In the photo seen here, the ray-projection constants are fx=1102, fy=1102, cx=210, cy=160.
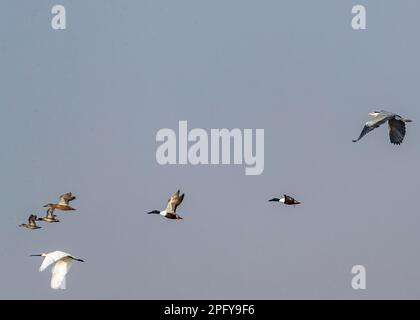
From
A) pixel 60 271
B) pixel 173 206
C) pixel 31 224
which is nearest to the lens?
pixel 60 271

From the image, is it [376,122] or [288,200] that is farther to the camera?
[288,200]

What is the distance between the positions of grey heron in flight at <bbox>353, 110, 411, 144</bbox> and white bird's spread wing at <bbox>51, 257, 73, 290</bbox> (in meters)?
15.9

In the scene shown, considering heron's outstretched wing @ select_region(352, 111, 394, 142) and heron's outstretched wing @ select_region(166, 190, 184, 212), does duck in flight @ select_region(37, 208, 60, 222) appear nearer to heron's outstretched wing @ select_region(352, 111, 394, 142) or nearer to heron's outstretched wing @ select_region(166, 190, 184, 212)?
heron's outstretched wing @ select_region(166, 190, 184, 212)

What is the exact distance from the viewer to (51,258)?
5388 cm

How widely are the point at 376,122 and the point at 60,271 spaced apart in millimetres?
17287

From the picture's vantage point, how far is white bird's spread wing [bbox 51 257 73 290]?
51938 millimetres

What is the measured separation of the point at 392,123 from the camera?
56.7 meters

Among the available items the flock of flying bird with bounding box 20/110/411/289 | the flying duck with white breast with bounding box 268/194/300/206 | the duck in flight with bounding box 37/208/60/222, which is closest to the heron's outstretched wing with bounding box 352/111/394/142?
the flock of flying bird with bounding box 20/110/411/289

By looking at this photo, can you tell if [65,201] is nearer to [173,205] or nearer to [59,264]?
[173,205]

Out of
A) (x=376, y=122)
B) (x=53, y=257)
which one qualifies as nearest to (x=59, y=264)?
(x=53, y=257)
